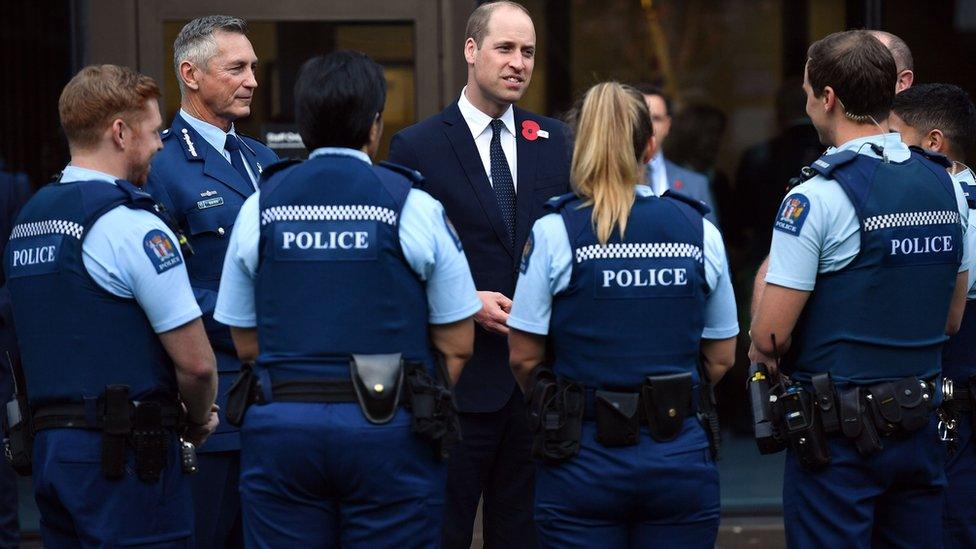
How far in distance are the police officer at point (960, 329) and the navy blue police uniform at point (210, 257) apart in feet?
7.25

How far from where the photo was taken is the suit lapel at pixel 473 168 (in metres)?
4.54

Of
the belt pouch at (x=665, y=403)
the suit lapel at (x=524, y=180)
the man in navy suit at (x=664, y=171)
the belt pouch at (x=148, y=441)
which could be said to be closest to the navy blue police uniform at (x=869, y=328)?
the belt pouch at (x=665, y=403)

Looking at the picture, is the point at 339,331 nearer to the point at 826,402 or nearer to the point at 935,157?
the point at 826,402

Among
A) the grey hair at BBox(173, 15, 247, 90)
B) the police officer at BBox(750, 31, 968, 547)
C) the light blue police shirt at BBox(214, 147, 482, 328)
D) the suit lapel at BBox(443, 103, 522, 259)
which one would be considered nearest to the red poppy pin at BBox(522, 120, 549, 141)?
the suit lapel at BBox(443, 103, 522, 259)

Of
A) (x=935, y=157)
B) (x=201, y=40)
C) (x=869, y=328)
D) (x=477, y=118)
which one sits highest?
(x=201, y=40)

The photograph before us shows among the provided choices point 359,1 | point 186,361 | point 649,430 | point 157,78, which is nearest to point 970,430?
point 649,430

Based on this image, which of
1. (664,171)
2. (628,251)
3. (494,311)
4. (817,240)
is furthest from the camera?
(664,171)

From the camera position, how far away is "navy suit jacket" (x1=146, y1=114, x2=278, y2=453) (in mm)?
4379

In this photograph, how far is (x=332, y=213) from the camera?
333 centimetres

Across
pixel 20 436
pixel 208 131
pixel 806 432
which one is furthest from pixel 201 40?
pixel 806 432

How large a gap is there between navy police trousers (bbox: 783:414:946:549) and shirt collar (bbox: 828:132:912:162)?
2.45 feet

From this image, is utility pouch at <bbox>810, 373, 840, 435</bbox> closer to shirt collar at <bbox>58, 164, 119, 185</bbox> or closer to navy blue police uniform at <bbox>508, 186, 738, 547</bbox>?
navy blue police uniform at <bbox>508, 186, 738, 547</bbox>

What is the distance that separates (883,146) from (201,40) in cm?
226

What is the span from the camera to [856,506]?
3764mm
